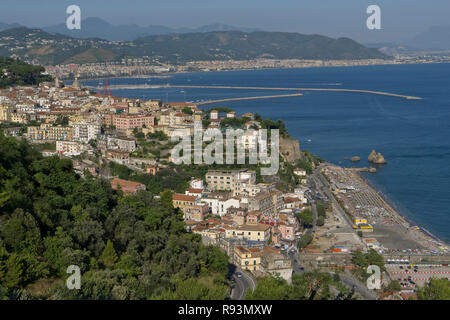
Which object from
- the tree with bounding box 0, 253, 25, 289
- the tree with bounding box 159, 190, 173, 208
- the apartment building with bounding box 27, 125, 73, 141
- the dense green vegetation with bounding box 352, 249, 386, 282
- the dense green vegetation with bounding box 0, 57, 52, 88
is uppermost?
the dense green vegetation with bounding box 0, 57, 52, 88

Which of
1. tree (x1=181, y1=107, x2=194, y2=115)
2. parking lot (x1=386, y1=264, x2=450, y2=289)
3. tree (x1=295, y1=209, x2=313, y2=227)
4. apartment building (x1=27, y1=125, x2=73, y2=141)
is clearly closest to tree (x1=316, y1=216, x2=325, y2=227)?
tree (x1=295, y1=209, x2=313, y2=227)

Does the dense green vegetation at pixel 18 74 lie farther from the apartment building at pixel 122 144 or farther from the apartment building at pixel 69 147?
the apartment building at pixel 122 144

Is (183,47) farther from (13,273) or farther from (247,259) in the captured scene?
(13,273)

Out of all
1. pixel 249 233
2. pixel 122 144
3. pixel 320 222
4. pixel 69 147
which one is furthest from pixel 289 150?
pixel 249 233

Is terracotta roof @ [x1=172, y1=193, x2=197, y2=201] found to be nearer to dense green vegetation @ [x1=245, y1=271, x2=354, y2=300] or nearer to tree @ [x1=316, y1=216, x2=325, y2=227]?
tree @ [x1=316, y1=216, x2=325, y2=227]

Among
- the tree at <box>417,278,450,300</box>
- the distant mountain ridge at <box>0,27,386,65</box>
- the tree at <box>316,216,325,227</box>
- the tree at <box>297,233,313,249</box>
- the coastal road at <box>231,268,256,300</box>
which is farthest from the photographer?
the distant mountain ridge at <box>0,27,386,65</box>

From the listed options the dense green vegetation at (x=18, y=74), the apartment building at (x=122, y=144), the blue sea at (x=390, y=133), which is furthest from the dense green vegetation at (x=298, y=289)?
the dense green vegetation at (x=18, y=74)

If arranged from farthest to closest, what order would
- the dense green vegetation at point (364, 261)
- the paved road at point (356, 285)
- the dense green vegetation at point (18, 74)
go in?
the dense green vegetation at point (18, 74)
the dense green vegetation at point (364, 261)
the paved road at point (356, 285)
